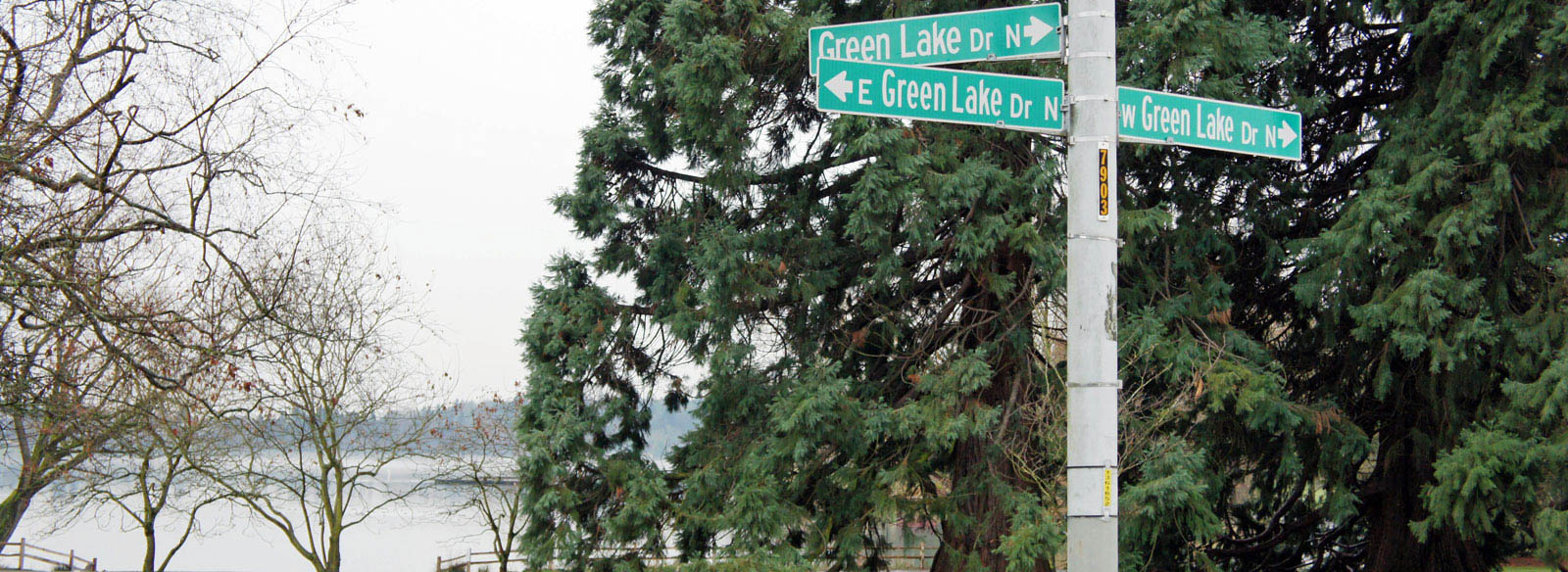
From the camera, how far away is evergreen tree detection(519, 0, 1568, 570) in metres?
10.3

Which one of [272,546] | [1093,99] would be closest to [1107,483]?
[1093,99]

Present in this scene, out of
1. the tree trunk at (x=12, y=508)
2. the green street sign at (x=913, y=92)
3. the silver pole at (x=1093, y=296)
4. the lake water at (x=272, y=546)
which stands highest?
the green street sign at (x=913, y=92)

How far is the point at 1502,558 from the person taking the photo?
13570 millimetres

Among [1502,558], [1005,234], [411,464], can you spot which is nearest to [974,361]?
[1005,234]

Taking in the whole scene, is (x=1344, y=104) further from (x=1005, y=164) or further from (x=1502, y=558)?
(x=1502, y=558)

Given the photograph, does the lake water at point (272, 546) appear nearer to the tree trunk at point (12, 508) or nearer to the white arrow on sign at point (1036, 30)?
the tree trunk at point (12, 508)

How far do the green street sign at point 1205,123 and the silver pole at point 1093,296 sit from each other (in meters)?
0.23

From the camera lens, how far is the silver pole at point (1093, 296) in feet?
12.3

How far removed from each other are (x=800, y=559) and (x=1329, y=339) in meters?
5.36

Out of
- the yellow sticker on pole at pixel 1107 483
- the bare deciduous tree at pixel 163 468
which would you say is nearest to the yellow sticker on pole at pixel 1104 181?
the yellow sticker on pole at pixel 1107 483

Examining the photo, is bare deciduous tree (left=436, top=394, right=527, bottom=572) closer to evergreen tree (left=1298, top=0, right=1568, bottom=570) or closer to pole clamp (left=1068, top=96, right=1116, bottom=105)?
evergreen tree (left=1298, top=0, right=1568, bottom=570)

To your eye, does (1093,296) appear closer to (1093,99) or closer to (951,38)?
(1093,99)

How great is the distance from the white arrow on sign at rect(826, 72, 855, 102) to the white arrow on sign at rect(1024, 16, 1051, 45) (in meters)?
0.62

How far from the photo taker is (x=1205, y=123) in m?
4.49
